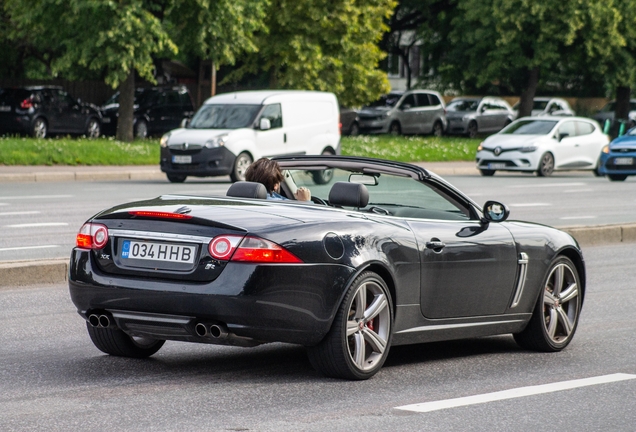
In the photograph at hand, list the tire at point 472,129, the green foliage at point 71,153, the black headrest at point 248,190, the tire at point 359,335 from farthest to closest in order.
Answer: the tire at point 472,129
the green foliage at point 71,153
the black headrest at point 248,190
the tire at point 359,335

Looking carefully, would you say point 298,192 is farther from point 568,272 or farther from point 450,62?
point 450,62

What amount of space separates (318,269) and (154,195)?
54.7 feet

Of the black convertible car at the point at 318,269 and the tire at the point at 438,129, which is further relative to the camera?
the tire at the point at 438,129

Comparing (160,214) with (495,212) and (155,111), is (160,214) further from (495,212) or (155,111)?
(155,111)

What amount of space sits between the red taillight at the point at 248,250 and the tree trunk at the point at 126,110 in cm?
3044

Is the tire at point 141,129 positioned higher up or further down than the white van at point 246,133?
further down

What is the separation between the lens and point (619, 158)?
31.5 m

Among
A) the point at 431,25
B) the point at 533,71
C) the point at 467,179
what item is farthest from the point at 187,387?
the point at 431,25

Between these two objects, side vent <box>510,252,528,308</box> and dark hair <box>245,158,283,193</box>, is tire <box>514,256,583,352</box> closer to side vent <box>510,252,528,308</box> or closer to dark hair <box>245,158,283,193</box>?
side vent <box>510,252,528,308</box>

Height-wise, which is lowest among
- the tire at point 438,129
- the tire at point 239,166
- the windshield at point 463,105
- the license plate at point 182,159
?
the tire at point 438,129

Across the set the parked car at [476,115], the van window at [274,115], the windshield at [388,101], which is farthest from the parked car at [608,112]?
the van window at [274,115]

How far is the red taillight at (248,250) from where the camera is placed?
654 centimetres

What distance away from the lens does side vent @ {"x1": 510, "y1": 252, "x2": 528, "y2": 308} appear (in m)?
8.02

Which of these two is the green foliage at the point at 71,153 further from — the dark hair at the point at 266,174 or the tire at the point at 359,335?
the tire at the point at 359,335
